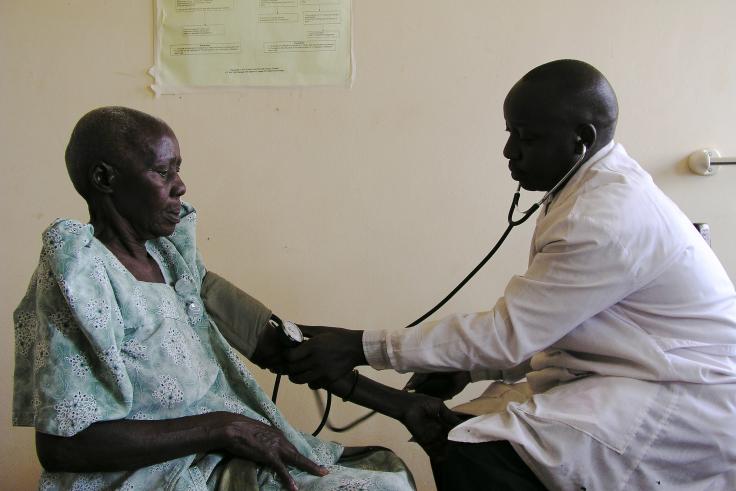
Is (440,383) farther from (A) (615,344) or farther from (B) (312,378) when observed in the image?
(A) (615,344)

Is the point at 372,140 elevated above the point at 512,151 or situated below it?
below

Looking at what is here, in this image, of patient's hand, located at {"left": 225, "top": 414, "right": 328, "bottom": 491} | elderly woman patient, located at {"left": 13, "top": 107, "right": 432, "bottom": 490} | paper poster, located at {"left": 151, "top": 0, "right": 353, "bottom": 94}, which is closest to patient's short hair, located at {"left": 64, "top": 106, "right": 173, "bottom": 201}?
elderly woman patient, located at {"left": 13, "top": 107, "right": 432, "bottom": 490}

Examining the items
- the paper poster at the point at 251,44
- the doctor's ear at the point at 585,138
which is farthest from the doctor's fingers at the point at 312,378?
the paper poster at the point at 251,44

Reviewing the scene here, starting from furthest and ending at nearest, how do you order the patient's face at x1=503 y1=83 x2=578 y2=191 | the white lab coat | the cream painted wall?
the cream painted wall → the patient's face at x1=503 y1=83 x2=578 y2=191 → the white lab coat

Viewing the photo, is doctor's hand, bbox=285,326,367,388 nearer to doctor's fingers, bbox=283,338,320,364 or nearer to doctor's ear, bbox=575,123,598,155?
doctor's fingers, bbox=283,338,320,364

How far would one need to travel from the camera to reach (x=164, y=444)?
3.27ft

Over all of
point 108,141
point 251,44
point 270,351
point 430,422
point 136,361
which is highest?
point 251,44

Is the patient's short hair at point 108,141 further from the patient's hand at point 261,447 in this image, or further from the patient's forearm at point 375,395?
the patient's forearm at point 375,395

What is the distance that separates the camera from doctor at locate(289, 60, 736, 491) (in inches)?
46.3

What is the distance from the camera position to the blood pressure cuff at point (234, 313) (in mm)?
1342

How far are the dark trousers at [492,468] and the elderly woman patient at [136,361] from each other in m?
0.11

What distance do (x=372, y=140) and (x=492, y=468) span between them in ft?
3.50

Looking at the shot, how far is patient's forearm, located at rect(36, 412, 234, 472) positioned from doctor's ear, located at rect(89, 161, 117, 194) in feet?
1.30

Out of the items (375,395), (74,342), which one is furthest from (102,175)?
(375,395)
